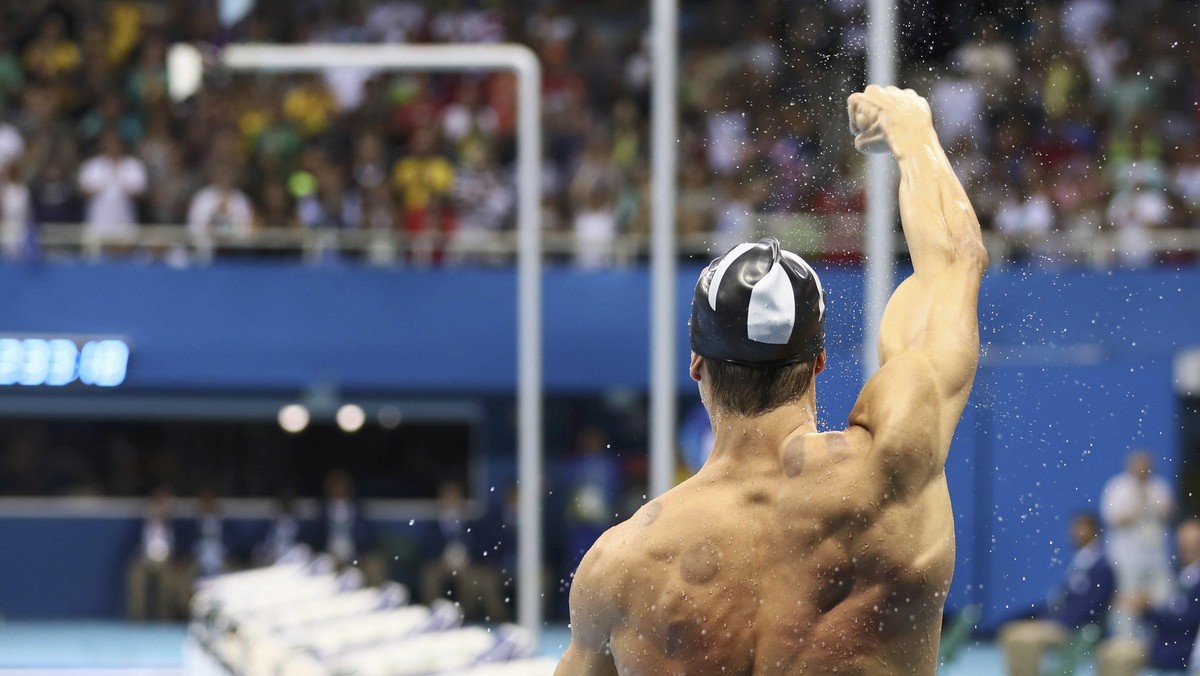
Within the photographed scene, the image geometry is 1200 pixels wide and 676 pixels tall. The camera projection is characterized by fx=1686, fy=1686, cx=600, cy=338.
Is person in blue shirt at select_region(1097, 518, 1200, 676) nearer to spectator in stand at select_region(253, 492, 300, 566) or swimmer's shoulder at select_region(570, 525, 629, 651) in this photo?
swimmer's shoulder at select_region(570, 525, 629, 651)

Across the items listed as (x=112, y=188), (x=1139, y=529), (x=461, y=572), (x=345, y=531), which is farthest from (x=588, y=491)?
(x=1139, y=529)

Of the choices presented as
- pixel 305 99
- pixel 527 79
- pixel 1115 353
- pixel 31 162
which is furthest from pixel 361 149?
pixel 1115 353

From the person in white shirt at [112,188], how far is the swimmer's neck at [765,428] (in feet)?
49.2

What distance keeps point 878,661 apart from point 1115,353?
44.2ft

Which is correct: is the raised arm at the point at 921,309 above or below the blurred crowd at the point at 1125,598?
above

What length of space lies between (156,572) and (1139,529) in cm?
1027

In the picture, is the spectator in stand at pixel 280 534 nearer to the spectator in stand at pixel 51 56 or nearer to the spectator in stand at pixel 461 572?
the spectator in stand at pixel 461 572

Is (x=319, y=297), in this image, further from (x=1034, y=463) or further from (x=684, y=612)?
(x=684, y=612)

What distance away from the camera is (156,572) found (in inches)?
712

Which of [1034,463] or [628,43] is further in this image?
[628,43]

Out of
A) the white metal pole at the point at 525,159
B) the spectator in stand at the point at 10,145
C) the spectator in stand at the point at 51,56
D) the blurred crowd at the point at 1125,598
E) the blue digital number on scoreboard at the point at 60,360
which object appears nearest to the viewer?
the blurred crowd at the point at 1125,598

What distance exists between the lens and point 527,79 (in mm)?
12336

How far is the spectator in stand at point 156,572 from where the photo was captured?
59.0 feet

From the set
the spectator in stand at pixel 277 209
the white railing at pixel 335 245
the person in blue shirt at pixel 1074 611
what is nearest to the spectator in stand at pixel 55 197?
the white railing at pixel 335 245
